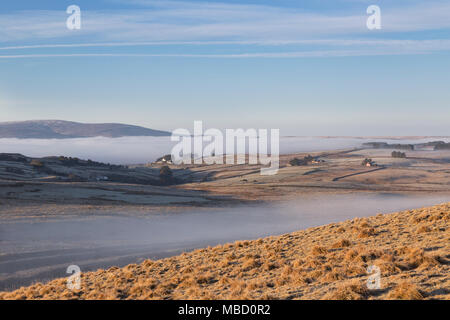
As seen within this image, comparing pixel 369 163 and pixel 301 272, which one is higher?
pixel 301 272

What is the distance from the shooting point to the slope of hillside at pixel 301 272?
992 centimetres

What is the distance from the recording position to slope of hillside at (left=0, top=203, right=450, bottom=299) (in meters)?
9.92

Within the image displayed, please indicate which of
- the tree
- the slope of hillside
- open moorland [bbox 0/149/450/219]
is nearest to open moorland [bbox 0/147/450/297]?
open moorland [bbox 0/149/450/219]

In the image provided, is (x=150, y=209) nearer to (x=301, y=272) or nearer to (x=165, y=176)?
(x=301, y=272)

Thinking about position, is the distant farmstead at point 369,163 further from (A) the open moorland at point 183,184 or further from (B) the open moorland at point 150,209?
(B) the open moorland at point 150,209

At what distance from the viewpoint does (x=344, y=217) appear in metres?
33.8

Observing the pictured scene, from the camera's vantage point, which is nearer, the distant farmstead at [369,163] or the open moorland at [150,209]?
the open moorland at [150,209]

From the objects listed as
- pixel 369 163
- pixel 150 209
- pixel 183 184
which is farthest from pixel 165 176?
pixel 369 163

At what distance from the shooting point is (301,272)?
12.0 metres

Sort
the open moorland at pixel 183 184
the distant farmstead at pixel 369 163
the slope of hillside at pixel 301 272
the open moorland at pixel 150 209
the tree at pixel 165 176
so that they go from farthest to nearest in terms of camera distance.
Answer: the distant farmstead at pixel 369 163
the tree at pixel 165 176
the open moorland at pixel 183 184
the open moorland at pixel 150 209
the slope of hillside at pixel 301 272

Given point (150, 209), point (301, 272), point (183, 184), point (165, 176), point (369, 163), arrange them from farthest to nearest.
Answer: point (369, 163), point (165, 176), point (183, 184), point (150, 209), point (301, 272)

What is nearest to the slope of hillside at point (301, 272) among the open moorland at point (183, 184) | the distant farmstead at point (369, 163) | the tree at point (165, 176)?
the open moorland at point (183, 184)

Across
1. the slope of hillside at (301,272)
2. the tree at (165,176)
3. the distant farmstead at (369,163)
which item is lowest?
the tree at (165,176)
